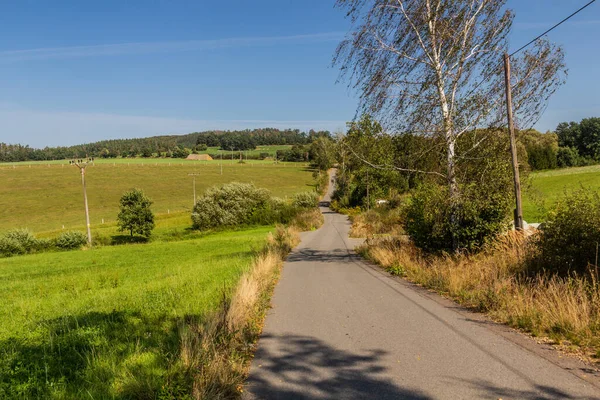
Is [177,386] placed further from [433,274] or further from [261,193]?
[261,193]

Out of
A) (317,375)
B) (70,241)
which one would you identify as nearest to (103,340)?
(317,375)

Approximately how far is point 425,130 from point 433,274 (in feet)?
16.0

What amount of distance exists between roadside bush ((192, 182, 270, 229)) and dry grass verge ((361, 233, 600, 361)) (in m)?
42.0

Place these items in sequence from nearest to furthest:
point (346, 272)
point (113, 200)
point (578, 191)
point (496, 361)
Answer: point (496, 361) → point (578, 191) → point (346, 272) → point (113, 200)

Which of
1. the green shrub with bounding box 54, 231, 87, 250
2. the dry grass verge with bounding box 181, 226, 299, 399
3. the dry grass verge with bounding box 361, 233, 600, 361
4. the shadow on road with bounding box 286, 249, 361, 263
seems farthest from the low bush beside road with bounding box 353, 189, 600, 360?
the green shrub with bounding box 54, 231, 87, 250

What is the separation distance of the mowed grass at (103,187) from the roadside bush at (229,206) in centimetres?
1833

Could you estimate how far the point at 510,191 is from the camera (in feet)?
39.8

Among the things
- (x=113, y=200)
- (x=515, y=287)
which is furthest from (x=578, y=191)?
(x=113, y=200)

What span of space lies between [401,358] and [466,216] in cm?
811

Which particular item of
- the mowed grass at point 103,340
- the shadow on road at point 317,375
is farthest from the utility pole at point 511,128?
the shadow on road at point 317,375

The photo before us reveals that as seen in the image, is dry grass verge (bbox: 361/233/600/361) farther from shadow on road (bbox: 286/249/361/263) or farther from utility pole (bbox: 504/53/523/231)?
shadow on road (bbox: 286/249/361/263)

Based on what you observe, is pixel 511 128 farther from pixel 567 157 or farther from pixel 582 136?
pixel 582 136

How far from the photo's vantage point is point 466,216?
38.8 ft

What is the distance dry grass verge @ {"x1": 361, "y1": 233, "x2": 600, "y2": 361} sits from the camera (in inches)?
210
